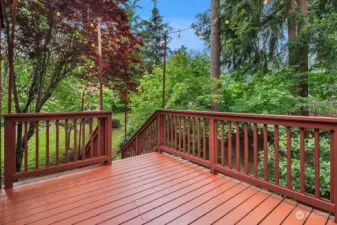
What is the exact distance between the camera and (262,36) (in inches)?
227

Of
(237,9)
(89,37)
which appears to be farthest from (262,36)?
(89,37)

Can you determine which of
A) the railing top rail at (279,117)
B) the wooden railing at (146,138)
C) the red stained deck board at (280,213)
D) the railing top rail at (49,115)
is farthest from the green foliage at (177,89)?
the red stained deck board at (280,213)

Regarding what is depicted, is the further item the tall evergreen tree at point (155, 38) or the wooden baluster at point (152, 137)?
the tall evergreen tree at point (155, 38)

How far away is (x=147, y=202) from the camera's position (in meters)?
2.14

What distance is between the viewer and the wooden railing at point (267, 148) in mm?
1934

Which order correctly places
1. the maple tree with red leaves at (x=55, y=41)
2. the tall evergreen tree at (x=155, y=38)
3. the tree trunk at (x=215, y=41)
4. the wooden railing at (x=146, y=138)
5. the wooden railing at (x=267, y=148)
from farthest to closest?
1. the tall evergreen tree at (x=155, y=38)
2. the tree trunk at (x=215, y=41)
3. the wooden railing at (x=146, y=138)
4. the maple tree with red leaves at (x=55, y=41)
5. the wooden railing at (x=267, y=148)

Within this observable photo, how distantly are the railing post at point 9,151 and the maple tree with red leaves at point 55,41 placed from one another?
157cm

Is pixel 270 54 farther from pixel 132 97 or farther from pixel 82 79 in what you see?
pixel 82 79

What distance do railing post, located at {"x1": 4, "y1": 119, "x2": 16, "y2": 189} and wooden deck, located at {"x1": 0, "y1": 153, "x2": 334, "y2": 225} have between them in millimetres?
152

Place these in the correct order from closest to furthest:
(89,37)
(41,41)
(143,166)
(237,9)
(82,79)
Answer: (143,166)
(41,41)
(89,37)
(82,79)
(237,9)

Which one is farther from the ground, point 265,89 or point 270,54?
point 270,54

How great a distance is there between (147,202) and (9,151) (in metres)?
1.77

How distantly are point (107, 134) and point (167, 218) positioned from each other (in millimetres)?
1907

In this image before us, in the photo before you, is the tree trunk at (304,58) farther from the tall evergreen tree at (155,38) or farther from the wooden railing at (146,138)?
the tall evergreen tree at (155,38)
